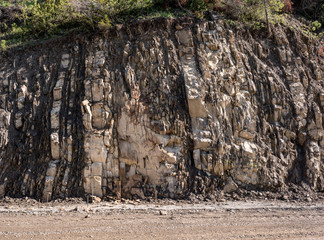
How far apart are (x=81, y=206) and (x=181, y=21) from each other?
686 cm

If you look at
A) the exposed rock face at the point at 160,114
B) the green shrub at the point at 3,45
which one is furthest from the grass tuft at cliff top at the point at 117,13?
the exposed rock face at the point at 160,114

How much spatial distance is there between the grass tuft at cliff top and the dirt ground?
6214 mm

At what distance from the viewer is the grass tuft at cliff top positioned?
982 centimetres

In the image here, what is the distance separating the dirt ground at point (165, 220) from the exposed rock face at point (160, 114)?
A: 787 millimetres

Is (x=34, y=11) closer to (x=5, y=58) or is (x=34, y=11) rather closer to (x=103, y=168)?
(x=5, y=58)

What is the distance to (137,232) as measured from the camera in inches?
218

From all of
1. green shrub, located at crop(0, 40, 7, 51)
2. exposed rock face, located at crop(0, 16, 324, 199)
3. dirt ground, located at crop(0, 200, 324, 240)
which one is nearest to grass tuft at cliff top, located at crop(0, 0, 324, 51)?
green shrub, located at crop(0, 40, 7, 51)

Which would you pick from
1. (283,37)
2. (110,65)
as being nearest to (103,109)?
(110,65)

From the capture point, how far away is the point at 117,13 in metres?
10.0

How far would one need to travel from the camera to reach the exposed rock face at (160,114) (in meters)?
8.09

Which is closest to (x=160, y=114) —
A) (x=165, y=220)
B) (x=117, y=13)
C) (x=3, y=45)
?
(x=165, y=220)

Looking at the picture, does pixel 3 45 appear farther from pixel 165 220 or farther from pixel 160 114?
pixel 165 220

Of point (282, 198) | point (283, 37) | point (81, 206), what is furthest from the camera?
point (283, 37)

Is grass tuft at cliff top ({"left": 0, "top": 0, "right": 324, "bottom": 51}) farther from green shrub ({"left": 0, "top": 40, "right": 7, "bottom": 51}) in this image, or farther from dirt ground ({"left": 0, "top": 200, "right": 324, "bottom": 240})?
dirt ground ({"left": 0, "top": 200, "right": 324, "bottom": 240})
